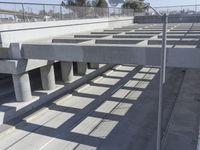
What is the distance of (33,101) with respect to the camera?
62.1ft

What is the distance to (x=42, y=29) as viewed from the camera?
72.3 feet

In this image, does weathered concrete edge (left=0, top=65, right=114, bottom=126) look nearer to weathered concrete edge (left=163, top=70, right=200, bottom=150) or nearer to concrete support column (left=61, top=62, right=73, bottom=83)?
concrete support column (left=61, top=62, right=73, bottom=83)

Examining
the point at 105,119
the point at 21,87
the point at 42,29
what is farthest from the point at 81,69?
the point at 105,119

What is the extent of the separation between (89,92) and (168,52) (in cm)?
1056

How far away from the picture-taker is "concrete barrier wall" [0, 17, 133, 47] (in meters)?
18.3

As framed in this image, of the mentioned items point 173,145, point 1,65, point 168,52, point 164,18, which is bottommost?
point 173,145

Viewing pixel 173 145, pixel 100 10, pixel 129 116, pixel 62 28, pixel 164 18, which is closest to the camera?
pixel 164 18

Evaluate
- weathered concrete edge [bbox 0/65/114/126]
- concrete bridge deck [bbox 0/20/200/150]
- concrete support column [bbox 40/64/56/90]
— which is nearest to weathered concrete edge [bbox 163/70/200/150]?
concrete bridge deck [bbox 0/20/200/150]

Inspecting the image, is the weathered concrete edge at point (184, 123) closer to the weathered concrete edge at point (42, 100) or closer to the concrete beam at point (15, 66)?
the weathered concrete edge at point (42, 100)

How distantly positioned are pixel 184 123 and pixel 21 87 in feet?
40.0

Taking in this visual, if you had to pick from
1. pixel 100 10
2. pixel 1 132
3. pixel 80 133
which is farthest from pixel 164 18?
pixel 100 10

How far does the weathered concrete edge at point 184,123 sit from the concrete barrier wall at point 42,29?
43.4ft

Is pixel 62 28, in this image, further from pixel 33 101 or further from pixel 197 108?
pixel 197 108

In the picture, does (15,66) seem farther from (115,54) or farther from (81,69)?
(81,69)
